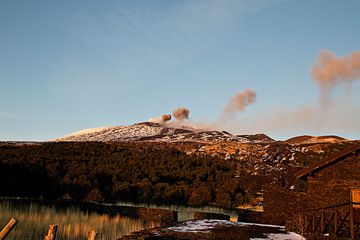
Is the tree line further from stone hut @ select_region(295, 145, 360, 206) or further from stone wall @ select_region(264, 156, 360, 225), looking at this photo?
stone hut @ select_region(295, 145, 360, 206)

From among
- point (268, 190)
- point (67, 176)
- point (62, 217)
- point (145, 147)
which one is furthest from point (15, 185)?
point (145, 147)

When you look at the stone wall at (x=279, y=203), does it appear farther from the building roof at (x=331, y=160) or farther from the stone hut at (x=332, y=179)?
the building roof at (x=331, y=160)

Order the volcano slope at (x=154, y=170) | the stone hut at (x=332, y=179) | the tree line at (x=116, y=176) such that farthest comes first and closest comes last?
the volcano slope at (x=154, y=170), the tree line at (x=116, y=176), the stone hut at (x=332, y=179)

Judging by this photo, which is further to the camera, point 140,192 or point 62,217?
point 140,192

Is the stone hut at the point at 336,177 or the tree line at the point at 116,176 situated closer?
the stone hut at the point at 336,177

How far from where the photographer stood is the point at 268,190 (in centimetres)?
2556

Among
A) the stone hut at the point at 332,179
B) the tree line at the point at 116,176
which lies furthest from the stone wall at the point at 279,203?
the tree line at the point at 116,176

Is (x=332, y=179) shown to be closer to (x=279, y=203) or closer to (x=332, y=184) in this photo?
(x=332, y=184)

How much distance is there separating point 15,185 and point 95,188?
6.35 m

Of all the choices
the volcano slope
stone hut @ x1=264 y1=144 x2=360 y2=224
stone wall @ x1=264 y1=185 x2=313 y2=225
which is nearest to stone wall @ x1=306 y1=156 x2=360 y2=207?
stone hut @ x1=264 y1=144 x2=360 y2=224

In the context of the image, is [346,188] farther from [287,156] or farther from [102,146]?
[102,146]

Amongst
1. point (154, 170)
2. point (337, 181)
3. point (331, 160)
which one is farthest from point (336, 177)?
point (154, 170)

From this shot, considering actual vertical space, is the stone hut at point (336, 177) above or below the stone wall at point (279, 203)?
above

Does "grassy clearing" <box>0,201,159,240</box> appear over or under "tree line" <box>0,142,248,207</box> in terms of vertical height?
under
